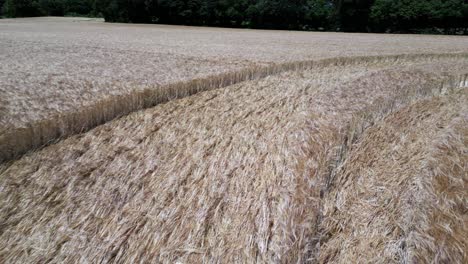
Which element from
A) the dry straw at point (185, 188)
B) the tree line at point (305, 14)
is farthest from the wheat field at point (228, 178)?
the tree line at point (305, 14)

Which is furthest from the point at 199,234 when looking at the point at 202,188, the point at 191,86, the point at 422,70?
the point at 422,70

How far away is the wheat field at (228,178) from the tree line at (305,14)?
4365 cm

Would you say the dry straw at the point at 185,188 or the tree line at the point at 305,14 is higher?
the tree line at the point at 305,14

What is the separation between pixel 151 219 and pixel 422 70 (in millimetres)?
9745

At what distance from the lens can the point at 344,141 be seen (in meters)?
4.47

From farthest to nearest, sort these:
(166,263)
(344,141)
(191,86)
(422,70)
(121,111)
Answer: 1. (422,70)
2. (191,86)
3. (121,111)
4. (344,141)
5. (166,263)

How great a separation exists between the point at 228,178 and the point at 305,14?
51.2m

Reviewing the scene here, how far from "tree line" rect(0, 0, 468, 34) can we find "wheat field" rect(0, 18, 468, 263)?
4365 cm

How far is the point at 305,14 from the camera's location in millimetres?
49406

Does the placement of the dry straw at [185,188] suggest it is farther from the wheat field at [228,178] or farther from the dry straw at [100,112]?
the dry straw at [100,112]

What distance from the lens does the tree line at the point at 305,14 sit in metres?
40.3

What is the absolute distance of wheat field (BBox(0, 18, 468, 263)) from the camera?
288 cm

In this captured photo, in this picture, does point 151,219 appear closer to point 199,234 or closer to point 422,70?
point 199,234

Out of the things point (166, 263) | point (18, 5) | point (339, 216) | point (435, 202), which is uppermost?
point (18, 5)
